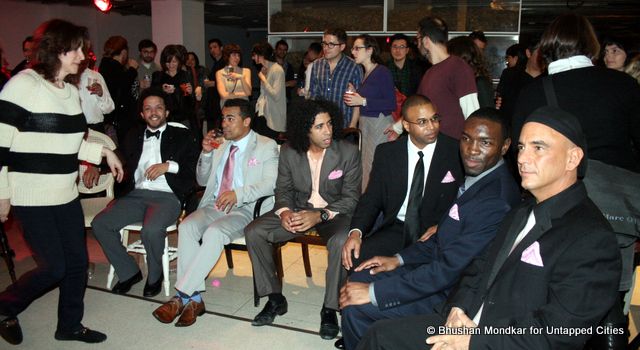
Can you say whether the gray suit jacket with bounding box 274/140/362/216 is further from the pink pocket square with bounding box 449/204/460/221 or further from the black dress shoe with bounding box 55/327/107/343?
the black dress shoe with bounding box 55/327/107/343

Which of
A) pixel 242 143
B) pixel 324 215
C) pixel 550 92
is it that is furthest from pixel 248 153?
pixel 550 92

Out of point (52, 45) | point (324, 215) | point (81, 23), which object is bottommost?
point (324, 215)

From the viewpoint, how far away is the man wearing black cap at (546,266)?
60.9 inches

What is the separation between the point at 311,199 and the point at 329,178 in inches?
8.3

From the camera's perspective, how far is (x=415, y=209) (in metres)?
2.84

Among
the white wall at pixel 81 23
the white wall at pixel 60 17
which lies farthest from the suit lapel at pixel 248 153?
the white wall at pixel 60 17

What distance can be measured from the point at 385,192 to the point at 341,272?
21.6 inches

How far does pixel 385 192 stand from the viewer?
2.98m

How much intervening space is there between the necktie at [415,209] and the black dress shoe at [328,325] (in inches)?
26.7

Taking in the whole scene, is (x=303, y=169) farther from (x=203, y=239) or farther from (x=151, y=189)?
(x=151, y=189)

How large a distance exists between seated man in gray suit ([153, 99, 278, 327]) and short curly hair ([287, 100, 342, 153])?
0.87ft

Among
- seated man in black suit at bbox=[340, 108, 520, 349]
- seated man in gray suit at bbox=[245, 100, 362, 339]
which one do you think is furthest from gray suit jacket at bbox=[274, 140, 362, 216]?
seated man in black suit at bbox=[340, 108, 520, 349]

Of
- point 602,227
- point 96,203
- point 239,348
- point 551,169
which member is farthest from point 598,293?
point 96,203

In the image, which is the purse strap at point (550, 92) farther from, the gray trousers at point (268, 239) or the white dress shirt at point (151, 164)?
the white dress shirt at point (151, 164)
